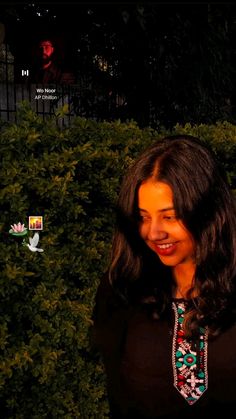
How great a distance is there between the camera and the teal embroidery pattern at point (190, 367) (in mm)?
1945

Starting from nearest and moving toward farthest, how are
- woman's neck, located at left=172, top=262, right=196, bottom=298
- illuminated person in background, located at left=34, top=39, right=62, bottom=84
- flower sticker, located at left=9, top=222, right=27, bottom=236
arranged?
woman's neck, located at left=172, top=262, right=196, bottom=298, flower sticker, located at left=9, top=222, right=27, bottom=236, illuminated person in background, located at left=34, top=39, right=62, bottom=84

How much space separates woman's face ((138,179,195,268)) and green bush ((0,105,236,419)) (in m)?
1.10

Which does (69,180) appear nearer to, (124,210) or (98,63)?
(124,210)

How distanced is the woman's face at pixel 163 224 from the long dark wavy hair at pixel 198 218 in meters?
0.02

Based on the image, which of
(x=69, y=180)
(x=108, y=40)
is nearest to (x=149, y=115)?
(x=108, y=40)

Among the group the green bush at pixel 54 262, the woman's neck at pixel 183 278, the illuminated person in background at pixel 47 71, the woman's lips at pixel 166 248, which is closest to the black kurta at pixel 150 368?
the woman's neck at pixel 183 278

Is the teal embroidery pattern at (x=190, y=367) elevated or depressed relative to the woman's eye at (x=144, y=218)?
depressed

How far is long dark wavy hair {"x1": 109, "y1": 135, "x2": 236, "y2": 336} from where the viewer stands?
1.85m

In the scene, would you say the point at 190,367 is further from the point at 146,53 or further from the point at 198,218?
the point at 146,53

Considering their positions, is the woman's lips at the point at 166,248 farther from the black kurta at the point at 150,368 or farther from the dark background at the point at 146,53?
the dark background at the point at 146,53

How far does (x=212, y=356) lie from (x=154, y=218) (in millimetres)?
478

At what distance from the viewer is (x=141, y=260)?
2.14 meters

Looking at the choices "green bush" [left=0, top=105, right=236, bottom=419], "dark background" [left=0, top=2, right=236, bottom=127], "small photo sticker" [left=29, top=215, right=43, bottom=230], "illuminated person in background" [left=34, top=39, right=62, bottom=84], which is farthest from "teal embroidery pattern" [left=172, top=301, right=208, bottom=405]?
"illuminated person in background" [left=34, top=39, right=62, bottom=84]

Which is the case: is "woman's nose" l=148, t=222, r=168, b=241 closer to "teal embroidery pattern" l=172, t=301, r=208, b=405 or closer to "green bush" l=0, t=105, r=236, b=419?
"teal embroidery pattern" l=172, t=301, r=208, b=405
